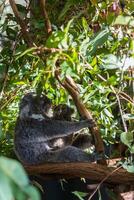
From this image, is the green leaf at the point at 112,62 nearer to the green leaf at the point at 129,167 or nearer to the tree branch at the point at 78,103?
the tree branch at the point at 78,103

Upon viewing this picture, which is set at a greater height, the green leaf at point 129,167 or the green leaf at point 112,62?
the green leaf at point 112,62

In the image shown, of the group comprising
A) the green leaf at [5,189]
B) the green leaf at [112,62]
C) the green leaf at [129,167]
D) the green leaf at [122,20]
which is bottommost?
the green leaf at [129,167]

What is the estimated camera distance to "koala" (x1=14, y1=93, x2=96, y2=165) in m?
1.32

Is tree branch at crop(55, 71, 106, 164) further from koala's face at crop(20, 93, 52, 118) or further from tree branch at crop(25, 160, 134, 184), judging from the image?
koala's face at crop(20, 93, 52, 118)

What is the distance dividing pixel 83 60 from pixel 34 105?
0.67 meters

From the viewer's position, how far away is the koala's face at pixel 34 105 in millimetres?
1429

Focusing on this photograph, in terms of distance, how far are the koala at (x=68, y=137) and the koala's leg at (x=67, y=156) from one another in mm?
89

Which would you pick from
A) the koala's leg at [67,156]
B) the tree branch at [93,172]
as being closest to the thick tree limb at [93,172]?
the tree branch at [93,172]

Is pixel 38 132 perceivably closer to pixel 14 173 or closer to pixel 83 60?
pixel 83 60

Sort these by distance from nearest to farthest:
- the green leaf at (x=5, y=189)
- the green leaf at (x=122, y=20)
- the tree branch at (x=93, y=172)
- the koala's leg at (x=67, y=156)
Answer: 1. the green leaf at (x=5, y=189)
2. the green leaf at (x=122, y=20)
3. the tree branch at (x=93, y=172)
4. the koala's leg at (x=67, y=156)

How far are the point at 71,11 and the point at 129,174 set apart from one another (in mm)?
648

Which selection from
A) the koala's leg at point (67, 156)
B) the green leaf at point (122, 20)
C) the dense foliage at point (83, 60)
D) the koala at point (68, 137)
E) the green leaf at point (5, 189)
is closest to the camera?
the green leaf at point (5, 189)

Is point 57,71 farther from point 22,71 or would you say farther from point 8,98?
point 8,98

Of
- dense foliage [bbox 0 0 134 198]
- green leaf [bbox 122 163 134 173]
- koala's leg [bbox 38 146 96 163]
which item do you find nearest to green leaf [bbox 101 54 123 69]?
dense foliage [bbox 0 0 134 198]
